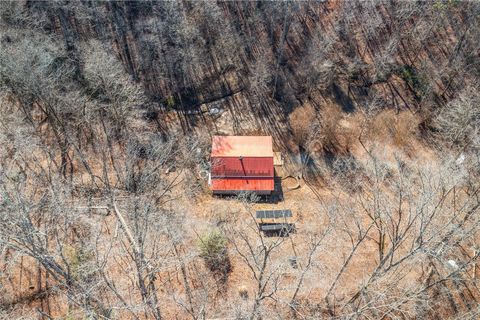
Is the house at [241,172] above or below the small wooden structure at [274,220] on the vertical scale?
above

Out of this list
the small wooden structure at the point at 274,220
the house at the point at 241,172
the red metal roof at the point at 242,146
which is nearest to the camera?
the small wooden structure at the point at 274,220

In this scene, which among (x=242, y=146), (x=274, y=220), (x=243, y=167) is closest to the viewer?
(x=274, y=220)

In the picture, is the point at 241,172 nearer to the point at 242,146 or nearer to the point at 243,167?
the point at 243,167

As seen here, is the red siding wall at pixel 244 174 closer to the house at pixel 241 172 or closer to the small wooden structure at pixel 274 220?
the house at pixel 241 172

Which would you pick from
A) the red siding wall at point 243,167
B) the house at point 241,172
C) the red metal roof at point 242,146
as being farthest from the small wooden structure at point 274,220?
the red metal roof at point 242,146

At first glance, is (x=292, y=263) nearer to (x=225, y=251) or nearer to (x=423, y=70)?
(x=225, y=251)

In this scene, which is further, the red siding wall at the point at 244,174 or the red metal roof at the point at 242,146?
the red metal roof at the point at 242,146

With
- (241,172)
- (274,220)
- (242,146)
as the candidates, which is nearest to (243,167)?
(241,172)
